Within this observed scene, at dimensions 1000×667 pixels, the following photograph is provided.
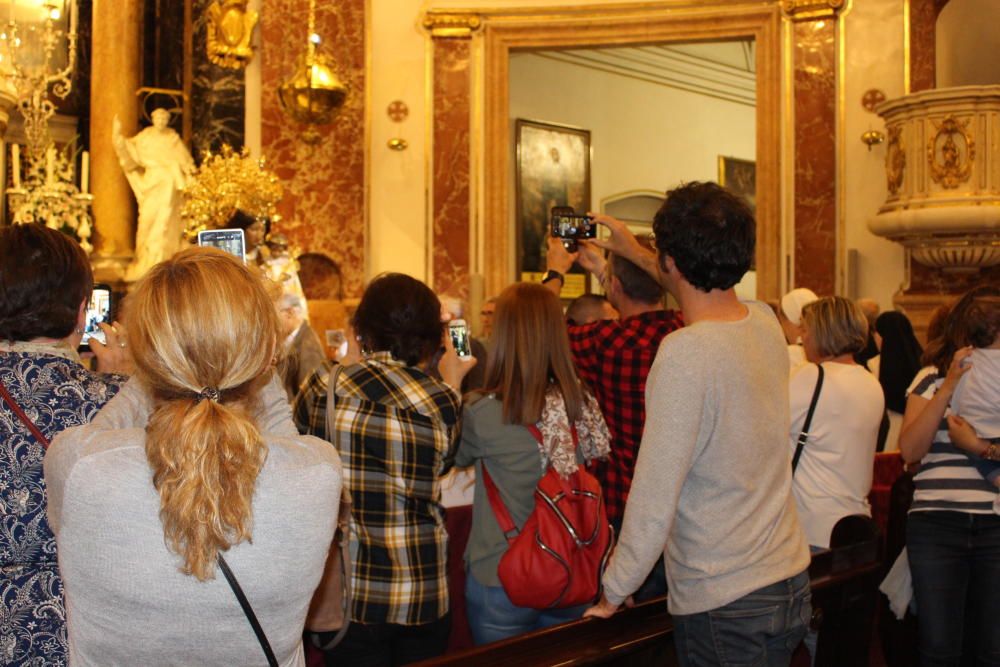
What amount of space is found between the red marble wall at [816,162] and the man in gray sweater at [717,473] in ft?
27.4

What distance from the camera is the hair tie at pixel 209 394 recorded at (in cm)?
178

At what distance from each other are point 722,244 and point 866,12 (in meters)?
9.01

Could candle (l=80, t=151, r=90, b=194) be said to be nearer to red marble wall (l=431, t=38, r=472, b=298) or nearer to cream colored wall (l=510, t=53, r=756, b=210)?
red marble wall (l=431, t=38, r=472, b=298)

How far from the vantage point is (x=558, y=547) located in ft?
10.3

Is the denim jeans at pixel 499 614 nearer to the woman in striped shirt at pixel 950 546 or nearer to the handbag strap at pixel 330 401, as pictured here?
the handbag strap at pixel 330 401

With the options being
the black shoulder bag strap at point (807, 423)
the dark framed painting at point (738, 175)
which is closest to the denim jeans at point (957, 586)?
the black shoulder bag strap at point (807, 423)

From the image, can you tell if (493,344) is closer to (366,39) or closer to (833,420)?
(833,420)

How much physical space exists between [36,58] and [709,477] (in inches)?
379

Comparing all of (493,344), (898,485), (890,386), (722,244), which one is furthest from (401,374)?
(890,386)

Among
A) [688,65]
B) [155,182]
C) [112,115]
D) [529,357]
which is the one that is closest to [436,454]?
[529,357]

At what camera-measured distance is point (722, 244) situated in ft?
8.27

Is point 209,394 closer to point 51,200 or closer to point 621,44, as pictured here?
point 51,200

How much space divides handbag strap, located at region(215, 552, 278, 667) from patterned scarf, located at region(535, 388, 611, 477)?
1.53m

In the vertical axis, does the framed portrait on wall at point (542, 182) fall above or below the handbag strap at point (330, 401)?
above
